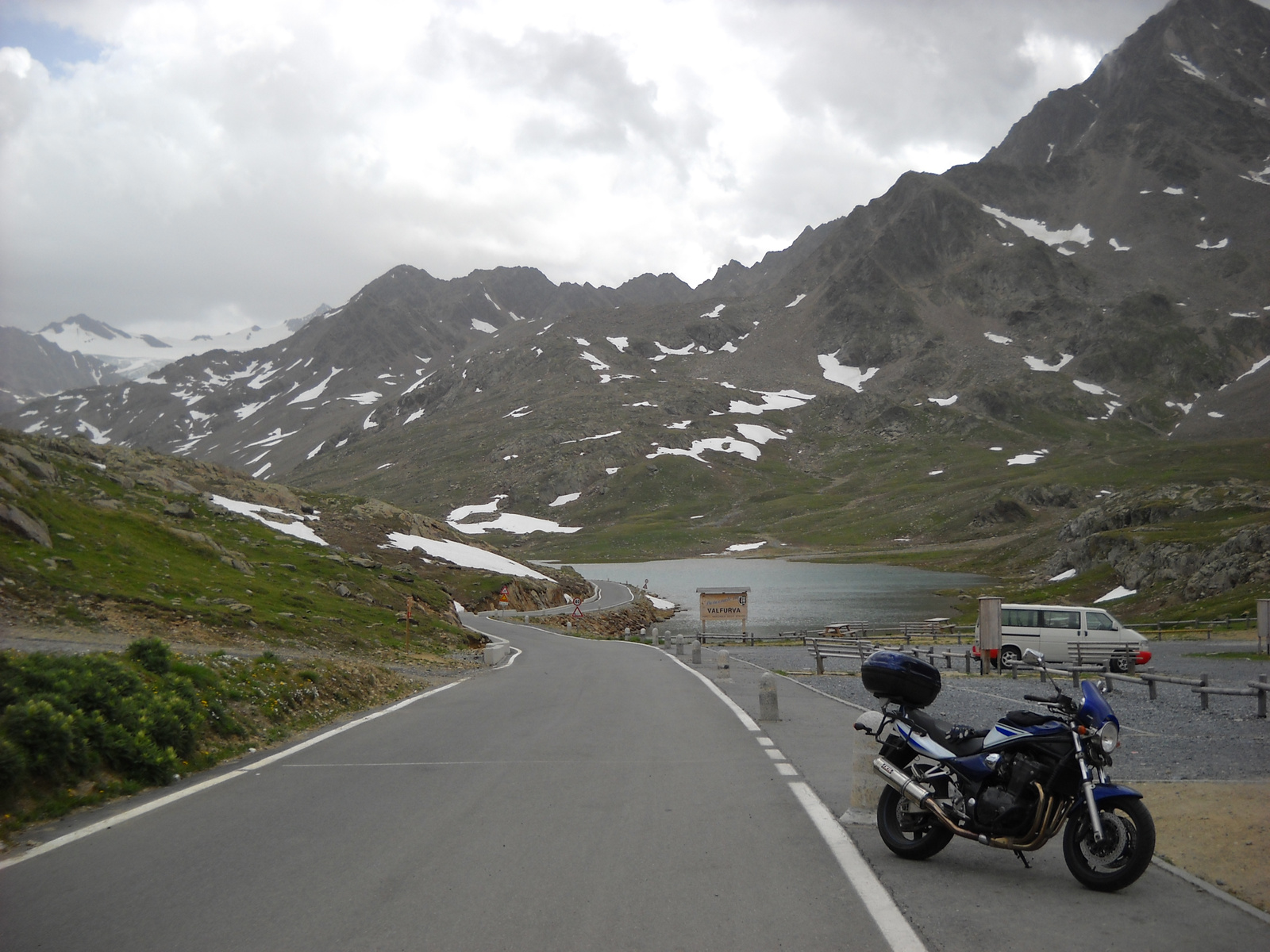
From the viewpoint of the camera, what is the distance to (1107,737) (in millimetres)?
5816

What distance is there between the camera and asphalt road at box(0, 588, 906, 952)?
4.96 metres

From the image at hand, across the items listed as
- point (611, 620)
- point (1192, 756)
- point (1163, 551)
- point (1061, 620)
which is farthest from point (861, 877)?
point (1163, 551)

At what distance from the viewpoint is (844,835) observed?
7039mm

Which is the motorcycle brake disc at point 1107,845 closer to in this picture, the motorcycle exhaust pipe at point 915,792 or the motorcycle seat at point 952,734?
the motorcycle exhaust pipe at point 915,792

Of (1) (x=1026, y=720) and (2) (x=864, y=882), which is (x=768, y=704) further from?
(2) (x=864, y=882)

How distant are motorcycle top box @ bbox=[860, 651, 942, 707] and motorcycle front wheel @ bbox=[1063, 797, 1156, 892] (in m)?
1.32

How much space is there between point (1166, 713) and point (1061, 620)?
16.0 m

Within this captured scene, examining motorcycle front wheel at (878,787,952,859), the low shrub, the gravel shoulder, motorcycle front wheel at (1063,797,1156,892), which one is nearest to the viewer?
motorcycle front wheel at (1063,797,1156,892)

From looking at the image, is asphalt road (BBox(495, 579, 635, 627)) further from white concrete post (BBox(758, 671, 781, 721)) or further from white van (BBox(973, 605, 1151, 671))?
white concrete post (BBox(758, 671, 781, 721))

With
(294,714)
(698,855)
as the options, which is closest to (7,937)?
(698,855)

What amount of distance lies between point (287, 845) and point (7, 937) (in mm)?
2070

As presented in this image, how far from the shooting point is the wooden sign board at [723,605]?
46.4 meters

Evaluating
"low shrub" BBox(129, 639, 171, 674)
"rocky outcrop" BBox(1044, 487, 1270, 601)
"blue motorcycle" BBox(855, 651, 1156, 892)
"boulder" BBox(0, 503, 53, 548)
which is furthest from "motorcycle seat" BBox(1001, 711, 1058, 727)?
"rocky outcrop" BBox(1044, 487, 1270, 601)

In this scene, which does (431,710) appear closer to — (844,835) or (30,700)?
(30,700)
